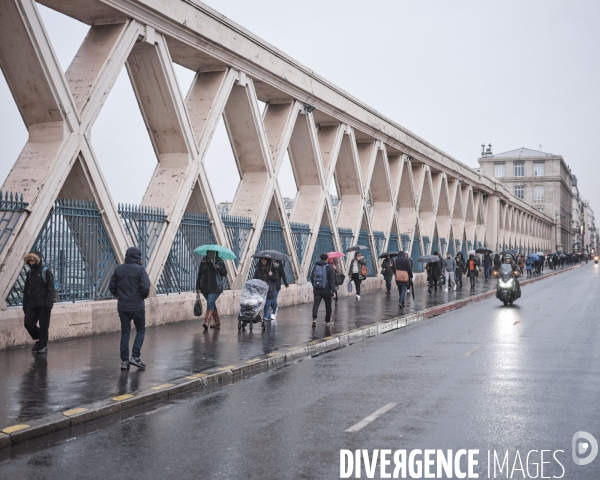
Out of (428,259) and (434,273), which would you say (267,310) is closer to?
(428,259)

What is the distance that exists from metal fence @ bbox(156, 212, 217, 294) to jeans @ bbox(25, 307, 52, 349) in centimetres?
542

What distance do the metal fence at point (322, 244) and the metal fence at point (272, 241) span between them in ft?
6.49

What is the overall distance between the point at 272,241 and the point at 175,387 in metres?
14.1

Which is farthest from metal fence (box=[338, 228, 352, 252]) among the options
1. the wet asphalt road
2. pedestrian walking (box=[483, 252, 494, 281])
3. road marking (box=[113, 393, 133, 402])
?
road marking (box=[113, 393, 133, 402])

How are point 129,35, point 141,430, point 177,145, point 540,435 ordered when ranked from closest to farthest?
point 540,435 → point 141,430 → point 129,35 → point 177,145

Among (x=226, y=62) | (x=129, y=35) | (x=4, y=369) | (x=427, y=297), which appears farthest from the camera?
(x=427, y=297)

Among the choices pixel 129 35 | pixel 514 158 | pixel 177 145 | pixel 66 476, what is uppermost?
pixel 514 158

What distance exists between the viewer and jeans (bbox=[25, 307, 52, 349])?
12.0 meters

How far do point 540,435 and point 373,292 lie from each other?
80.0 feet

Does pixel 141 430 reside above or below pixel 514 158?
below

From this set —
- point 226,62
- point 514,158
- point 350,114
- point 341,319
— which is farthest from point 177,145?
point 514,158

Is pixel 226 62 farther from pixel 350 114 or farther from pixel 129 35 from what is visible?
pixel 350 114

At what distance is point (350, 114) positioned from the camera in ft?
93.6

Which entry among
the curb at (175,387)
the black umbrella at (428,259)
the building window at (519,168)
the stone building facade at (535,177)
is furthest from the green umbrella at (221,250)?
the building window at (519,168)
